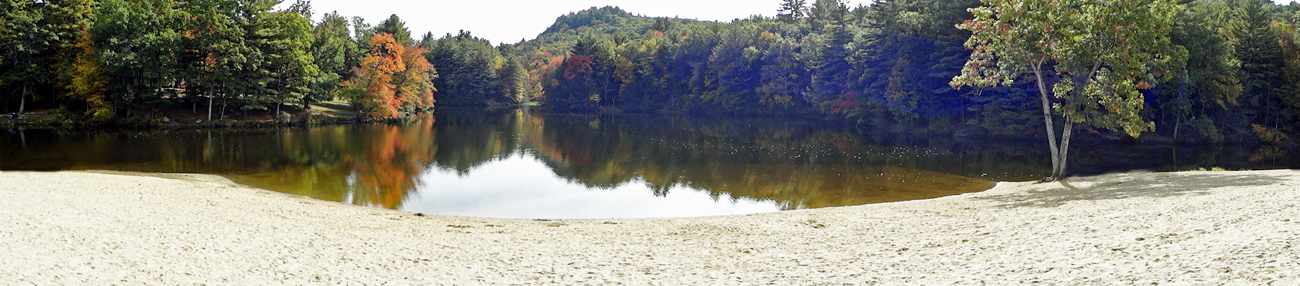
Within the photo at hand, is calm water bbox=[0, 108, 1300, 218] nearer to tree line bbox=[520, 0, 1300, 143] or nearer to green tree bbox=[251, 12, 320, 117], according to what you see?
tree line bbox=[520, 0, 1300, 143]

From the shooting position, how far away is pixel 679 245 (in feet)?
40.1

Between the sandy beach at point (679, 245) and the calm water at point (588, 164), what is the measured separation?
17.2 ft

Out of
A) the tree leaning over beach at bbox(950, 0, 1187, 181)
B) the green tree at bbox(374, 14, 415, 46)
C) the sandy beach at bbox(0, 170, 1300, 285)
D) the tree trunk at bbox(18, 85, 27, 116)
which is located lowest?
the sandy beach at bbox(0, 170, 1300, 285)

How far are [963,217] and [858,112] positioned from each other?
167ft

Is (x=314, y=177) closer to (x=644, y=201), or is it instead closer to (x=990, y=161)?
(x=644, y=201)

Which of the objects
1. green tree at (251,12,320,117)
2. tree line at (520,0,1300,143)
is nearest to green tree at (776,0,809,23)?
tree line at (520,0,1300,143)

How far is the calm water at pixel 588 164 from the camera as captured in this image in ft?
71.8

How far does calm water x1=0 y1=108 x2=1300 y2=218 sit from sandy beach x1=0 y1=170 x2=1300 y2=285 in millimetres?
5237

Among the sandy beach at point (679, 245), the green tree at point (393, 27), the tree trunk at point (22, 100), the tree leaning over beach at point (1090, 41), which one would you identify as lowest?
the sandy beach at point (679, 245)

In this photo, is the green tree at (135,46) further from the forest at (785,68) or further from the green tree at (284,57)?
the green tree at (284,57)

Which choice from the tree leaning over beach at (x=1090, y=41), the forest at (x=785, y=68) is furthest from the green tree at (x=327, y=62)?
the tree leaning over beach at (x=1090, y=41)

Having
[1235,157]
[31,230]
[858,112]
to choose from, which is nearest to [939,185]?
[1235,157]

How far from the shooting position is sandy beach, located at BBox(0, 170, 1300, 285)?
8609 mm

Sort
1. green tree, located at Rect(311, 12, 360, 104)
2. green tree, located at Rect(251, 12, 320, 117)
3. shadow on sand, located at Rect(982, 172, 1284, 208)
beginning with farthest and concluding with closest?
green tree, located at Rect(311, 12, 360, 104)
green tree, located at Rect(251, 12, 320, 117)
shadow on sand, located at Rect(982, 172, 1284, 208)
